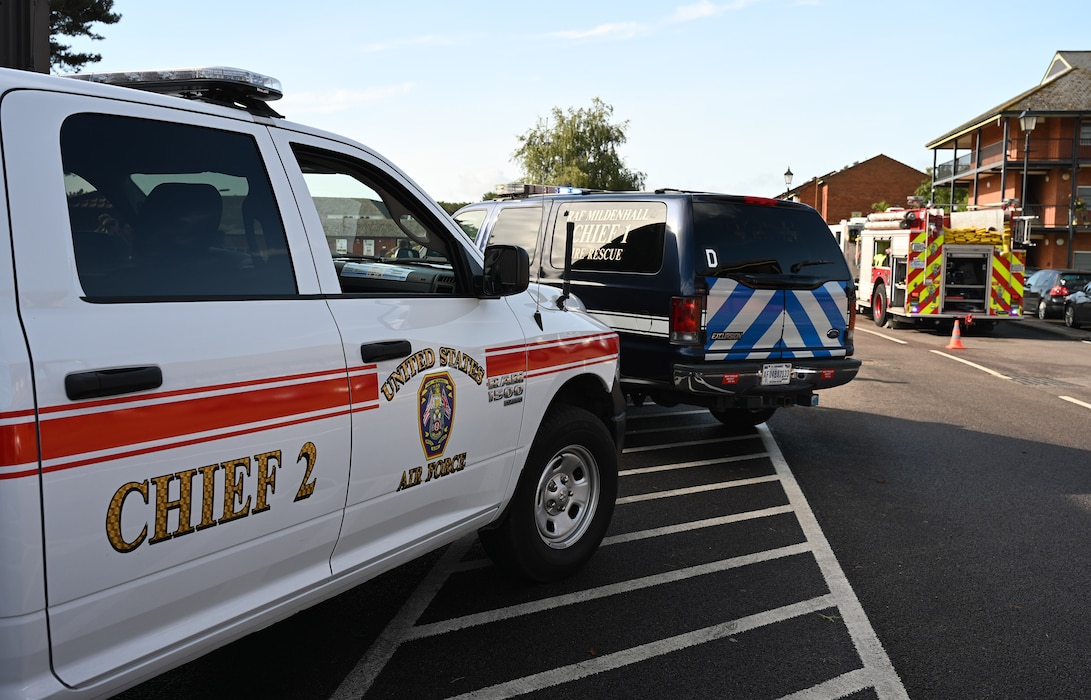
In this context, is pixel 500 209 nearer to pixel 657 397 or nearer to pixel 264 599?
pixel 657 397

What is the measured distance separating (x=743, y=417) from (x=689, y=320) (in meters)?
2.04

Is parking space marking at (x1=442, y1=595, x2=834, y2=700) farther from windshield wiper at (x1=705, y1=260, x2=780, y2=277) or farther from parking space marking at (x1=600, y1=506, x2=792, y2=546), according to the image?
windshield wiper at (x1=705, y1=260, x2=780, y2=277)

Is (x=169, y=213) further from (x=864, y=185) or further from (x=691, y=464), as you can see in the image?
(x=864, y=185)

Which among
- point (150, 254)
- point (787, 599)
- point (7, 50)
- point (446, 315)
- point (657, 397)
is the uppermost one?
point (7, 50)

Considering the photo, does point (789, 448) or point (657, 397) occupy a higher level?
point (657, 397)

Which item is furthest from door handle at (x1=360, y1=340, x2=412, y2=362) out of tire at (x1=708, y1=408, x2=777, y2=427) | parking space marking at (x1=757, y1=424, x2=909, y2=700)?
tire at (x1=708, y1=408, x2=777, y2=427)

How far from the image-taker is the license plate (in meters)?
7.23

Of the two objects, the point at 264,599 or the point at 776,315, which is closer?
the point at 264,599

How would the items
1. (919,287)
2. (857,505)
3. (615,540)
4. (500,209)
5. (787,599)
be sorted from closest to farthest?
(787,599), (615,540), (857,505), (500,209), (919,287)

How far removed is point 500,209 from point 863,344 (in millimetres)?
10375

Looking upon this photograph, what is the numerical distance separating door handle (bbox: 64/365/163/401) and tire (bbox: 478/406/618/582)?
2111 millimetres

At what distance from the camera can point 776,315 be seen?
23.8 feet

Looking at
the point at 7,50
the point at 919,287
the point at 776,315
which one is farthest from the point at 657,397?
the point at 919,287

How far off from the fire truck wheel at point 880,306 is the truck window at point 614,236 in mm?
15304
